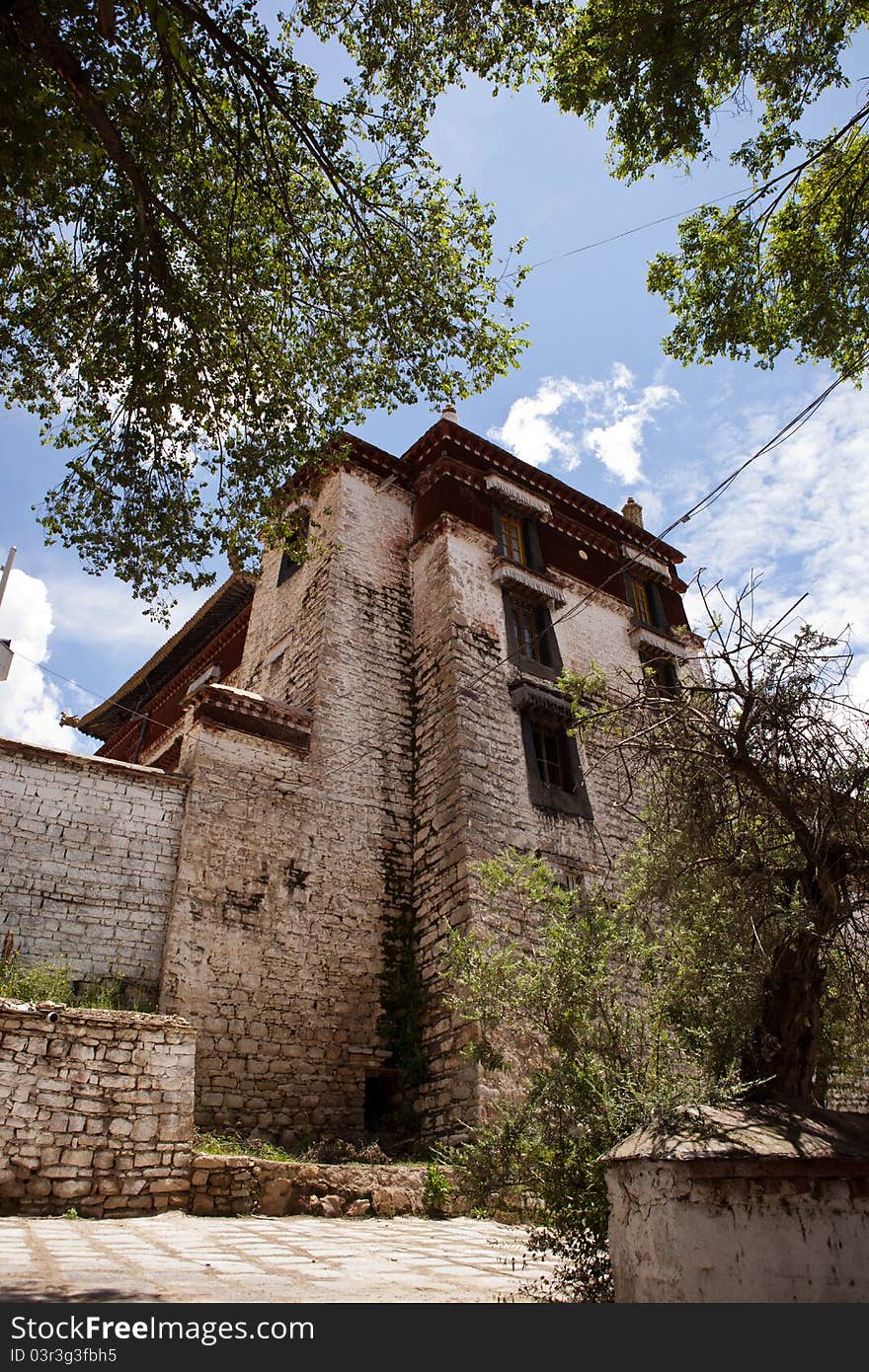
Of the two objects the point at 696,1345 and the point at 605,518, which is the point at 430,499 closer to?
the point at 605,518

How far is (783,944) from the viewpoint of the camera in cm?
479

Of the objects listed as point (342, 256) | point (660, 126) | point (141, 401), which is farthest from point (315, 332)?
point (660, 126)

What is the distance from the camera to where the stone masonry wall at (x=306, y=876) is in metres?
9.79

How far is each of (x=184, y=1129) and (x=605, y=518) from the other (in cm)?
1545

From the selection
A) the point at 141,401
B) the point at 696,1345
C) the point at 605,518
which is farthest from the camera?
the point at 605,518

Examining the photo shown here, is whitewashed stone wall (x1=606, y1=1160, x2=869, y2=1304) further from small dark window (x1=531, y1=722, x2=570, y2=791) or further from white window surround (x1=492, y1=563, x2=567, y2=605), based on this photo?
white window surround (x1=492, y1=563, x2=567, y2=605)

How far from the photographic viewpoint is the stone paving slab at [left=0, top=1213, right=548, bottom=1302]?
368cm

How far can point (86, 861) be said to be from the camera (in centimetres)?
980

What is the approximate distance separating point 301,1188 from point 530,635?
9.99m

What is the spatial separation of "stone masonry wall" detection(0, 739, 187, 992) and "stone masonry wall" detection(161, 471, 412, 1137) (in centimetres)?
33

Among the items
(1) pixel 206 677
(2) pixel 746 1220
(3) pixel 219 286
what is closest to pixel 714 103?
(3) pixel 219 286

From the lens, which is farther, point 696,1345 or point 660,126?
point 660,126

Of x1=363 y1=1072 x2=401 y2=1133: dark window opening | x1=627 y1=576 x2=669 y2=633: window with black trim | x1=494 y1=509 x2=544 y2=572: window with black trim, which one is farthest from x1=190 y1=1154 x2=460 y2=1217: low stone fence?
x1=627 y1=576 x2=669 y2=633: window with black trim

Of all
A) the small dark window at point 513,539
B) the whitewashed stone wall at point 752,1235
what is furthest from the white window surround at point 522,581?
the whitewashed stone wall at point 752,1235
